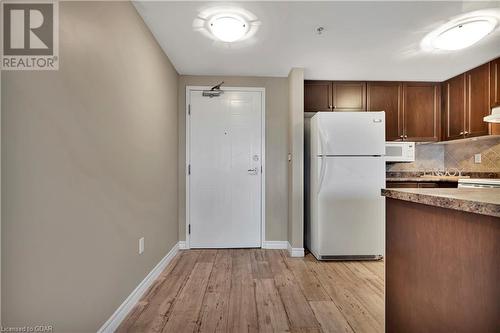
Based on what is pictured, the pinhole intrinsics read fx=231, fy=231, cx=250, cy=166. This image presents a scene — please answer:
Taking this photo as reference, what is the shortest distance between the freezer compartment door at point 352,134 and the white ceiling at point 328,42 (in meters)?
0.65

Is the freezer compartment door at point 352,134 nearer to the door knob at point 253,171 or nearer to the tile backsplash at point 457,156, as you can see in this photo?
the door knob at point 253,171

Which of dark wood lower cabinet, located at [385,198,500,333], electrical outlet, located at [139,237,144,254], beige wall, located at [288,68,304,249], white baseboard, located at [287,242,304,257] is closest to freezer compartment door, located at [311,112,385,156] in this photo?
beige wall, located at [288,68,304,249]

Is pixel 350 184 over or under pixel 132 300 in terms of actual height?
over

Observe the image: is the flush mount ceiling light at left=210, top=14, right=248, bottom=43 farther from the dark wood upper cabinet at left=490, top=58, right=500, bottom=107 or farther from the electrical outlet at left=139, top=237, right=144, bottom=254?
the dark wood upper cabinet at left=490, top=58, right=500, bottom=107

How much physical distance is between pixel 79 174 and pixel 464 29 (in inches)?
118

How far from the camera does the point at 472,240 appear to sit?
77 cm

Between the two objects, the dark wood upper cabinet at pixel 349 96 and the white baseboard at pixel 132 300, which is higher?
the dark wood upper cabinet at pixel 349 96

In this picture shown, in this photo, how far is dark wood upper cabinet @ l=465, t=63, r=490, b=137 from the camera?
267 centimetres

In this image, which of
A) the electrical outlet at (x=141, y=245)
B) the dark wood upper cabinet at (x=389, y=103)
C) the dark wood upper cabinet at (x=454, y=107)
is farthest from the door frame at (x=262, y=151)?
the dark wood upper cabinet at (x=454, y=107)

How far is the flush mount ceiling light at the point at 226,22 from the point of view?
5.84ft

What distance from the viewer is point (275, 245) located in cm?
301

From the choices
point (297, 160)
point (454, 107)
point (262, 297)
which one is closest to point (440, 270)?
point (262, 297)

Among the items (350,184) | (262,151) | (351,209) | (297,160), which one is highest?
(262,151)

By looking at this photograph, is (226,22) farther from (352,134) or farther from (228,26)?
(352,134)
